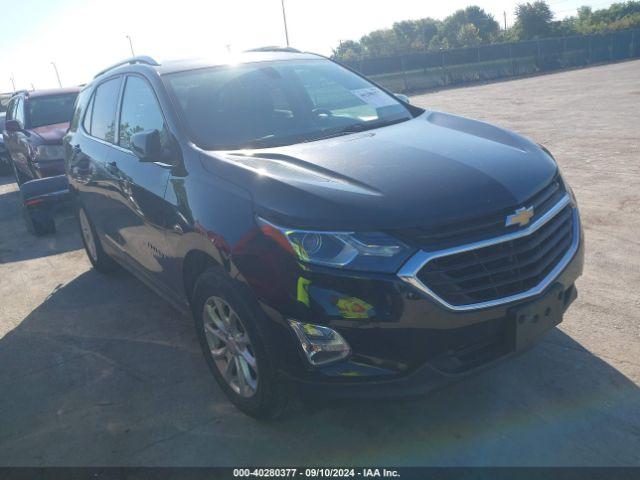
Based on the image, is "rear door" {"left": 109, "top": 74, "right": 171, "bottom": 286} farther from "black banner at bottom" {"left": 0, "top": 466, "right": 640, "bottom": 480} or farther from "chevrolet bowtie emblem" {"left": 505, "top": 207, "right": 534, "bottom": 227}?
"chevrolet bowtie emblem" {"left": 505, "top": 207, "right": 534, "bottom": 227}

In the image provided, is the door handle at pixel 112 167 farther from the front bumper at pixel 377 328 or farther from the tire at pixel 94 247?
the front bumper at pixel 377 328

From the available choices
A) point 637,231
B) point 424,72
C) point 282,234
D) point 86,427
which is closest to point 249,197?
point 282,234

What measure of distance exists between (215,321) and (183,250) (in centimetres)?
43

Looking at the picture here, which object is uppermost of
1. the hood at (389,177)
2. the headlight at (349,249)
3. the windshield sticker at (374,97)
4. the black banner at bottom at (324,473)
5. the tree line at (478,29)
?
Answer: the tree line at (478,29)

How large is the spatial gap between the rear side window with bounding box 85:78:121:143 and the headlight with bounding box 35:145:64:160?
3.51 metres

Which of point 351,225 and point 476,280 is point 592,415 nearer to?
point 476,280

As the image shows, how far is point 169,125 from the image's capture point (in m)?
3.31

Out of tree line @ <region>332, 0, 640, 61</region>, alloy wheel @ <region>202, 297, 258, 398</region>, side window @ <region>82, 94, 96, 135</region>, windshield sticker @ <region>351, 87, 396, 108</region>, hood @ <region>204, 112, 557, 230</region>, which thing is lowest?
alloy wheel @ <region>202, 297, 258, 398</region>

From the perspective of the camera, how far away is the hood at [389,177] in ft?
7.75

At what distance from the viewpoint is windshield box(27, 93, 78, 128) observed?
31.3 feet

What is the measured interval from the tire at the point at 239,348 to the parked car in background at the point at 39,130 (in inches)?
242

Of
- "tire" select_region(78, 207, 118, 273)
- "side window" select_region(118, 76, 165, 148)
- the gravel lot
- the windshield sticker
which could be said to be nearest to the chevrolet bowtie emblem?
the gravel lot

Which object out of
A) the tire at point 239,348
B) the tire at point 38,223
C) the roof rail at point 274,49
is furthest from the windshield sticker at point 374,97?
the tire at point 38,223

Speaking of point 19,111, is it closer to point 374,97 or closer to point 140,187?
point 140,187
